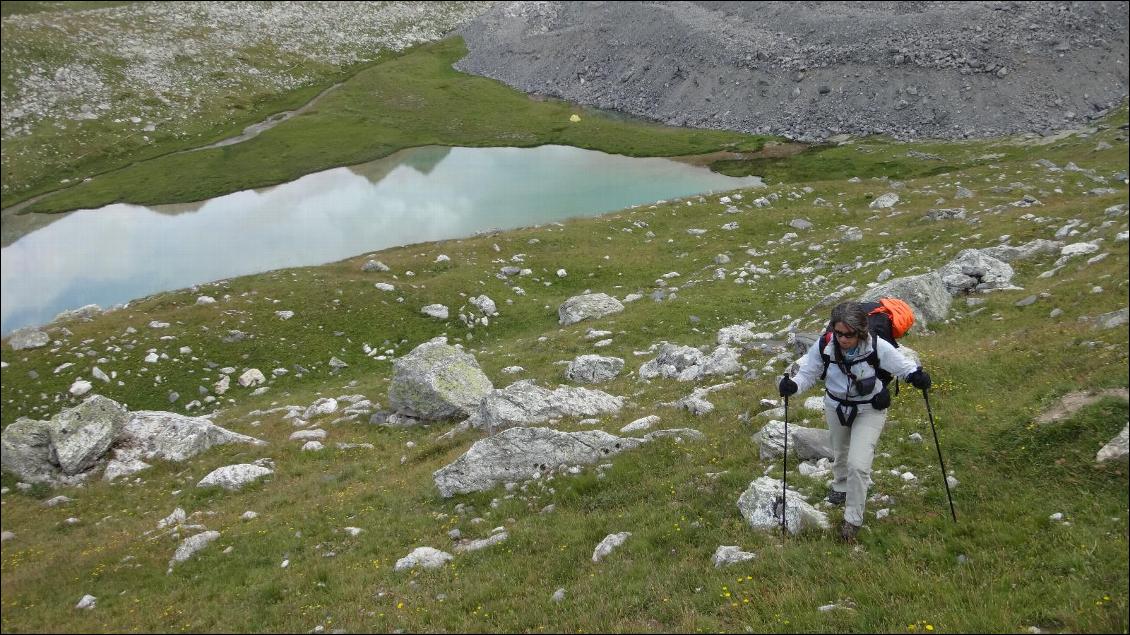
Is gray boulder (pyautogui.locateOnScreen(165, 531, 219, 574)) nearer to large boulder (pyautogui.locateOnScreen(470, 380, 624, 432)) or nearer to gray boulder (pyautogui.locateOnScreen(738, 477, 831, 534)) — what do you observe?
large boulder (pyautogui.locateOnScreen(470, 380, 624, 432))

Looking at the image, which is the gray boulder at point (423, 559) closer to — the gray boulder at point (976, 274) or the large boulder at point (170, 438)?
the large boulder at point (170, 438)

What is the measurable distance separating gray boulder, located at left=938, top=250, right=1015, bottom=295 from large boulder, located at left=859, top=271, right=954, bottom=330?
1.67m

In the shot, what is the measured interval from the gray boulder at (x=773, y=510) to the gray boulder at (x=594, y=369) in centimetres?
1318

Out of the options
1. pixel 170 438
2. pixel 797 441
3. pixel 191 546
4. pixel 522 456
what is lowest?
pixel 170 438

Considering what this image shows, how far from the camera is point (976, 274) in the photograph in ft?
78.3

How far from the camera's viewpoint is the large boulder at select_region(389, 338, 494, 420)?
2273 centimetres

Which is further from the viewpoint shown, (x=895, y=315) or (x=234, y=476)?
(x=234, y=476)

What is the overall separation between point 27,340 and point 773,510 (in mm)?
38948

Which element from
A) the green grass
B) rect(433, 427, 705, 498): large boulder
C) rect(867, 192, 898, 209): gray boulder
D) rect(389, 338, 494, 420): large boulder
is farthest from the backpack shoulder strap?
the green grass

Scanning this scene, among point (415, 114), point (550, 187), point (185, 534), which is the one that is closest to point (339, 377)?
point (185, 534)

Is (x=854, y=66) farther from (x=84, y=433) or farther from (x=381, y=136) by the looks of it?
(x=84, y=433)

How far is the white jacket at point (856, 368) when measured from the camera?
9.47m

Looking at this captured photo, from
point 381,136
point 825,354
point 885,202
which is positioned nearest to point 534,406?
point 825,354

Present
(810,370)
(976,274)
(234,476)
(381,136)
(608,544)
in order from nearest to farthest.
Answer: (810,370) → (608,544) → (234,476) → (976,274) → (381,136)
